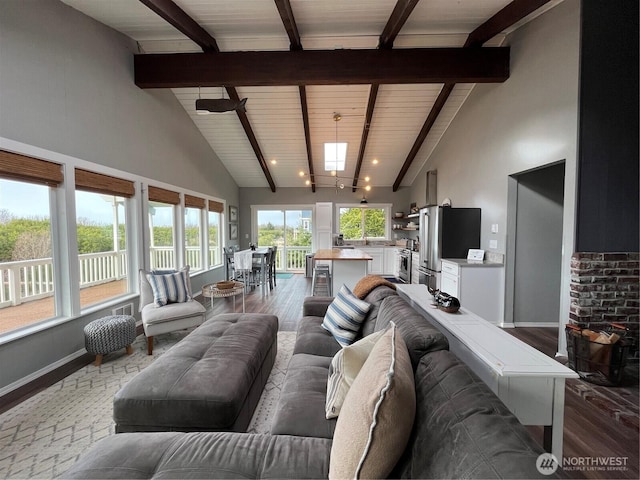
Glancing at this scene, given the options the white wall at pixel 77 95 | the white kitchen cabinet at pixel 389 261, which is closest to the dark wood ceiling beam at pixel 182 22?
the white wall at pixel 77 95

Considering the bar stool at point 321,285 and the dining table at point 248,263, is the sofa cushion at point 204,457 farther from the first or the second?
the bar stool at point 321,285

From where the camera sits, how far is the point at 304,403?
1.44 metres

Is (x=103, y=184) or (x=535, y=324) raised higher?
(x=103, y=184)

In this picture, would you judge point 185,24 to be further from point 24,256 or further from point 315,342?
point 315,342

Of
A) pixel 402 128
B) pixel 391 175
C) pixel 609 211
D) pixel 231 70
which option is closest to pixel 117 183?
pixel 231 70

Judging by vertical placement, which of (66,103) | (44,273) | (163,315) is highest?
(66,103)

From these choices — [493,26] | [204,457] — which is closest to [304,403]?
[204,457]

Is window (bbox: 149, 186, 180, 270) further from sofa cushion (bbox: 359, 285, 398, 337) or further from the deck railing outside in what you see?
sofa cushion (bbox: 359, 285, 398, 337)

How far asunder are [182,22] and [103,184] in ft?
6.71

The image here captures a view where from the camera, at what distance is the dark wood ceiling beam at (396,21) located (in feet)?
9.19

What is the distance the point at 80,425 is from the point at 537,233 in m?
5.22

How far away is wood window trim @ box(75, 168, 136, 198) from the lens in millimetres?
3011

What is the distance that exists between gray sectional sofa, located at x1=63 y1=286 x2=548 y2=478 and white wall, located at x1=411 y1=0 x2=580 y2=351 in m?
2.80

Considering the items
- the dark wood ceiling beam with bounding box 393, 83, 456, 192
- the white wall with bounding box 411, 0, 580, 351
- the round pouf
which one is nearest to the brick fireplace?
the white wall with bounding box 411, 0, 580, 351
